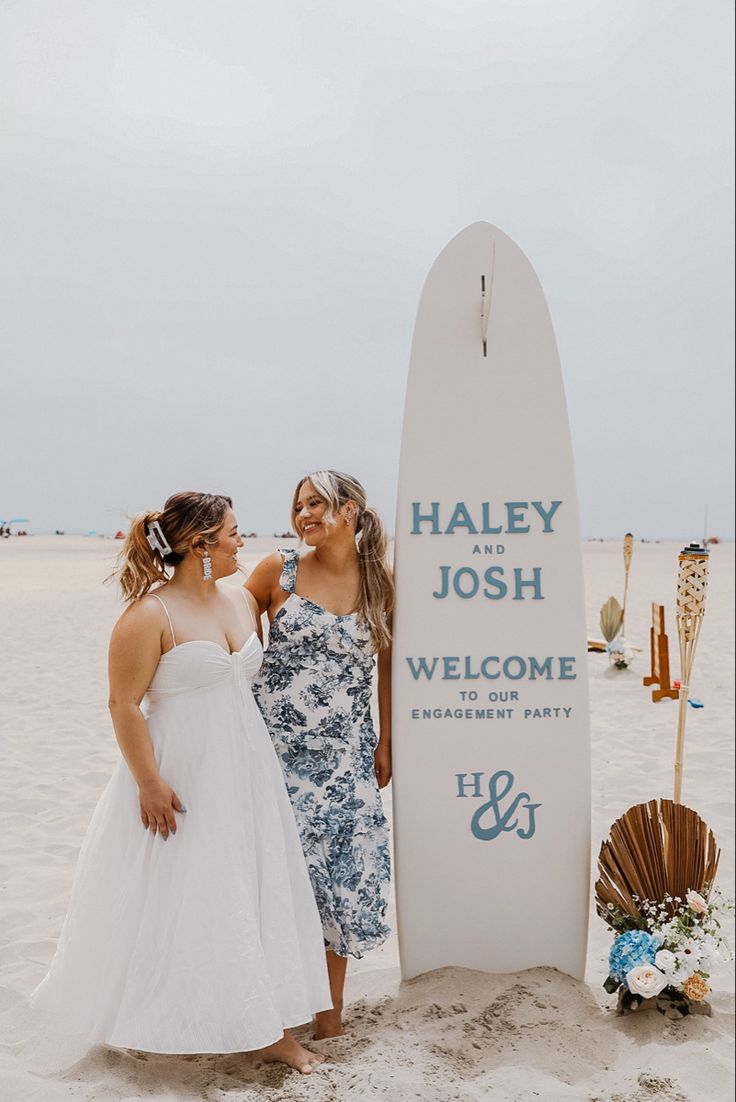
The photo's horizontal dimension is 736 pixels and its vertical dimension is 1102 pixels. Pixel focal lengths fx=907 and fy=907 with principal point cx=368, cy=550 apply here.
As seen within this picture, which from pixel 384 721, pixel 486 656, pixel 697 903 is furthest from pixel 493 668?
pixel 697 903

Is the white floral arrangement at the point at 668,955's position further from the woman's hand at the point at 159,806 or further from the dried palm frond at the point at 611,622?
the dried palm frond at the point at 611,622

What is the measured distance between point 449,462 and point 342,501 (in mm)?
496

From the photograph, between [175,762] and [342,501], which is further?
[342,501]

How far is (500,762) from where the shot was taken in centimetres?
320

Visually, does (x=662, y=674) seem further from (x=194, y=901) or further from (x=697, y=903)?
(x=194, y=901)

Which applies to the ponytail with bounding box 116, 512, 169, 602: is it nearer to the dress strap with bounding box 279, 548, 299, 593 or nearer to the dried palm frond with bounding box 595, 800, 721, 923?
the dress strap with bounding box 279, 548, 299, 593

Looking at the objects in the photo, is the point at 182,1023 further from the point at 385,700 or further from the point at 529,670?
the point at 529,670

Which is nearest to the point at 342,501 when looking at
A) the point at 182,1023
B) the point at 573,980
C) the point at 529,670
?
the point at 529,670

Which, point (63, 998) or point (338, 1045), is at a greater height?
point (63, 998)

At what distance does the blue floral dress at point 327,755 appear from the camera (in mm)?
2879

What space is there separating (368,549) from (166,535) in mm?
699

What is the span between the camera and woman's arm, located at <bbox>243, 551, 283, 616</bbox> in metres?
3.00

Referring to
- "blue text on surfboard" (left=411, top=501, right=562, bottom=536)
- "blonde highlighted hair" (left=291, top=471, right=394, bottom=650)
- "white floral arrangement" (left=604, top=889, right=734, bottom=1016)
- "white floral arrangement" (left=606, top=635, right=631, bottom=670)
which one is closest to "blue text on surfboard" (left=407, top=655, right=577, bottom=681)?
"blonde highlighted hair" (left=291, top=471, right=394, bottom=650)

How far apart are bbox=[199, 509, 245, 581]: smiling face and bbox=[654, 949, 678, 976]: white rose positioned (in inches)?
72.1
